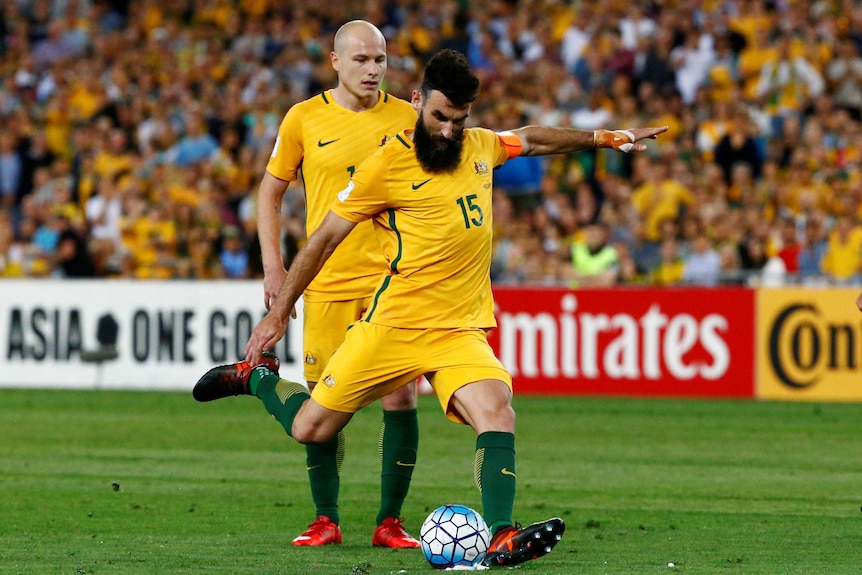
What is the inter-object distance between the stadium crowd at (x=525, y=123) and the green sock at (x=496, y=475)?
8.68 meters

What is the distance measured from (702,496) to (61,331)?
1109 centimetres

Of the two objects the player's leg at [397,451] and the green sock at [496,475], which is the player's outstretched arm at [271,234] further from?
the green sock at [496,475]

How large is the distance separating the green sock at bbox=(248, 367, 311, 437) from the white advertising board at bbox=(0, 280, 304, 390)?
10.6 m

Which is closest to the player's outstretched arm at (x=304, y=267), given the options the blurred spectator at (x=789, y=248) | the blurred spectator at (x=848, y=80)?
the blurred spectator at (x=789, y=248)

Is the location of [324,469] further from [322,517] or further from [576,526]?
[576,526]

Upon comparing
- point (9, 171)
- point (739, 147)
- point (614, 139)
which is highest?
point (739, 147)

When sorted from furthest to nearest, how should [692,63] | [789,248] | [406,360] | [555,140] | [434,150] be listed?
[692,63], [789,248], [555,140], [406,360], [434,150]

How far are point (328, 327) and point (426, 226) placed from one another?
1285 mm

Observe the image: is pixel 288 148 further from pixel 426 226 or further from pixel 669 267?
pixel 669 267

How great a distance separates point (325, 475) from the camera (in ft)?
27.3

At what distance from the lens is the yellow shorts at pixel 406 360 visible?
7.16m

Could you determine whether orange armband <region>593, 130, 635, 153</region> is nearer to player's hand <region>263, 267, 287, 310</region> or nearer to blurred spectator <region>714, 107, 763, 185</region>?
player's hand <region>263, 267, 287, 310</region>

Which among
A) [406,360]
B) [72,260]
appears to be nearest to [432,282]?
[406,360]

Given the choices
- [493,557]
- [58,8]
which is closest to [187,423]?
[493,557]
